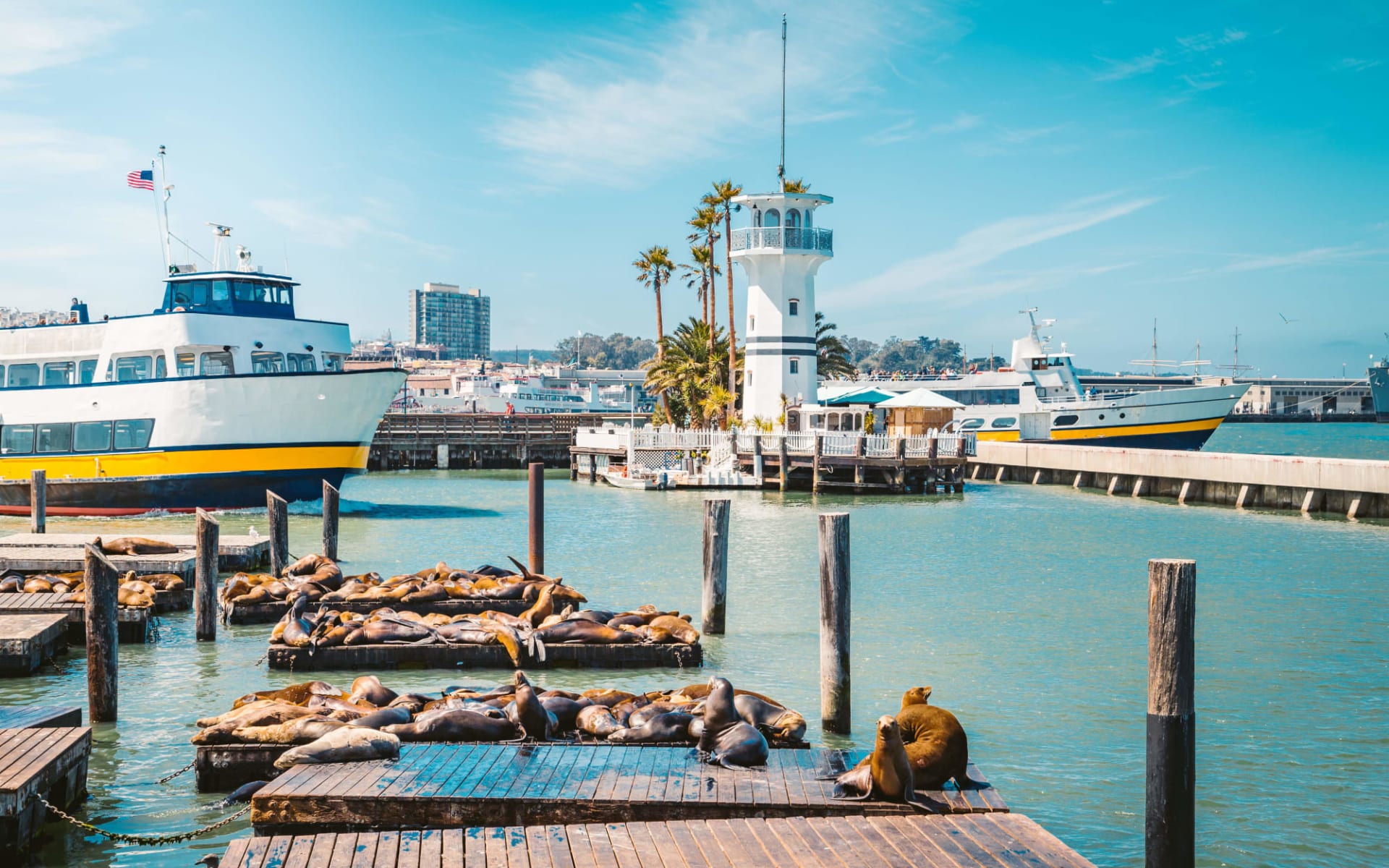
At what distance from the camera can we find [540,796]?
745 centimetres

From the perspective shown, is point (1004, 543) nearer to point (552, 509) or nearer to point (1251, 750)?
point (552, 509)

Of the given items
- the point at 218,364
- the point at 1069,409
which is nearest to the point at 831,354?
the point at 1069,409

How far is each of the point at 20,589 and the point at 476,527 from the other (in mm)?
13696

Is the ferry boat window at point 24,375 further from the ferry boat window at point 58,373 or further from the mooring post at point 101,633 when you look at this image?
the mooring post at point 101,633

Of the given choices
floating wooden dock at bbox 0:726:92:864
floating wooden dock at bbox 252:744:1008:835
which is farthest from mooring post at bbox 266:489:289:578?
floating wooden dock at bbox 252:744:1008:835

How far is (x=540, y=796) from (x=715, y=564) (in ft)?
25.9

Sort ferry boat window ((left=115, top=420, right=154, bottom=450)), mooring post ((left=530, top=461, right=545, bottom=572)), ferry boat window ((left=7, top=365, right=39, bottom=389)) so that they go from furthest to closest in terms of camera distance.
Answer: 1. ferry boat window ((left=7, top=365, right=39, bottom=389))
2. ferry boat window ((left=115, top=420, right=154, bottom=450))
3. mooring post ((left=530, top=461, right=545, bottom=572))

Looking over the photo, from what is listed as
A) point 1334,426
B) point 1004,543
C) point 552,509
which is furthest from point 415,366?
point 1004,543

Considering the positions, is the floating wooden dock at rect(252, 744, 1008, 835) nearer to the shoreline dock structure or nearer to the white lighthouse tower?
the shoreline dock structure

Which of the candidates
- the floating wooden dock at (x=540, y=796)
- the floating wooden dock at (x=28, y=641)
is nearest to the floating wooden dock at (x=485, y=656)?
the floating wooden dock at (x=28, y=641)

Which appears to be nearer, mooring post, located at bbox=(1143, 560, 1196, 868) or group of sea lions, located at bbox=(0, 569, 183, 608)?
mooring post, located at bbox=(1143, 560, 1196, 868)

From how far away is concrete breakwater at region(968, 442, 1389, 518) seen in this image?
31969mm

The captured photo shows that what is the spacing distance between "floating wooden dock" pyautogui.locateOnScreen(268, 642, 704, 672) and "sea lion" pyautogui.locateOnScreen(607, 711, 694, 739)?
13.7ft

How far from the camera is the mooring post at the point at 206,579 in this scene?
1438 centimetres
